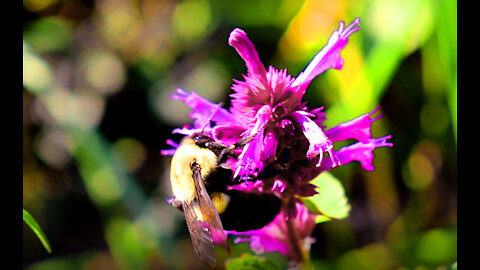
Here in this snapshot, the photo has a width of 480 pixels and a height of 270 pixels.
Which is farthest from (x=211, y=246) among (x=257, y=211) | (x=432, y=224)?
(x=432, y=224)

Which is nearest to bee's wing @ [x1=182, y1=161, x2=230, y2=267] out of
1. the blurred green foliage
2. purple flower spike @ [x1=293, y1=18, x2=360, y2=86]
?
purple flower spike @ [x1=293, y1=18, x2=360, y2=86]

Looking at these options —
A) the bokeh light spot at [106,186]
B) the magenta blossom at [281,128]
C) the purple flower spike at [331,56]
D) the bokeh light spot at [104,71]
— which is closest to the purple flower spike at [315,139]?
the magenta blossom at [281,128]

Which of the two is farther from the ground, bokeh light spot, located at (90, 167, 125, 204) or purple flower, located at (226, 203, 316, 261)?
bokeh light spot, located at (90, 167, 125, 204)

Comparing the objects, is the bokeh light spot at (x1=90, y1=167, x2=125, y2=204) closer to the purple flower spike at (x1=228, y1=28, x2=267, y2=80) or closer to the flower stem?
the flower stem

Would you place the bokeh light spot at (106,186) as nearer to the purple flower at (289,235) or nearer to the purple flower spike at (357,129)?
the purple flower at (289,235)

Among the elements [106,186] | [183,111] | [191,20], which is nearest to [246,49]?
[106,186]

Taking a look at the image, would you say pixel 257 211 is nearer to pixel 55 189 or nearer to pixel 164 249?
pixel 164 249

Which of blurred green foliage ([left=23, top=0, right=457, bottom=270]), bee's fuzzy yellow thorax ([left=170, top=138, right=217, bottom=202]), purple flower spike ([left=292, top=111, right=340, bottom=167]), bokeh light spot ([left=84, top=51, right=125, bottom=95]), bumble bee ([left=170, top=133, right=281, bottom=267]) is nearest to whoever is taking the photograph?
purple flower spike ([left=292, top=111, right=340, bottom=167])

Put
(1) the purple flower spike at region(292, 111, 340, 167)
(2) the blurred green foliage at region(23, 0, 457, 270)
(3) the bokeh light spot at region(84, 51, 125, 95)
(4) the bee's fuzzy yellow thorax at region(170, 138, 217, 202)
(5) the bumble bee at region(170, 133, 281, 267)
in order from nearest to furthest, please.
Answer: (1) the purple flower spike at region(292, 111, 340, 167) → (5) the bumble bee at region(170, 133, 281, 267) → (4) the bee's fuzzy yellow thorax at region(170, 138, 217, 202) → (2) the blurred green foliage at region(23, 0, 457, 270) → (3) the bokeh light spot at region(84, 51, 125, 95)
